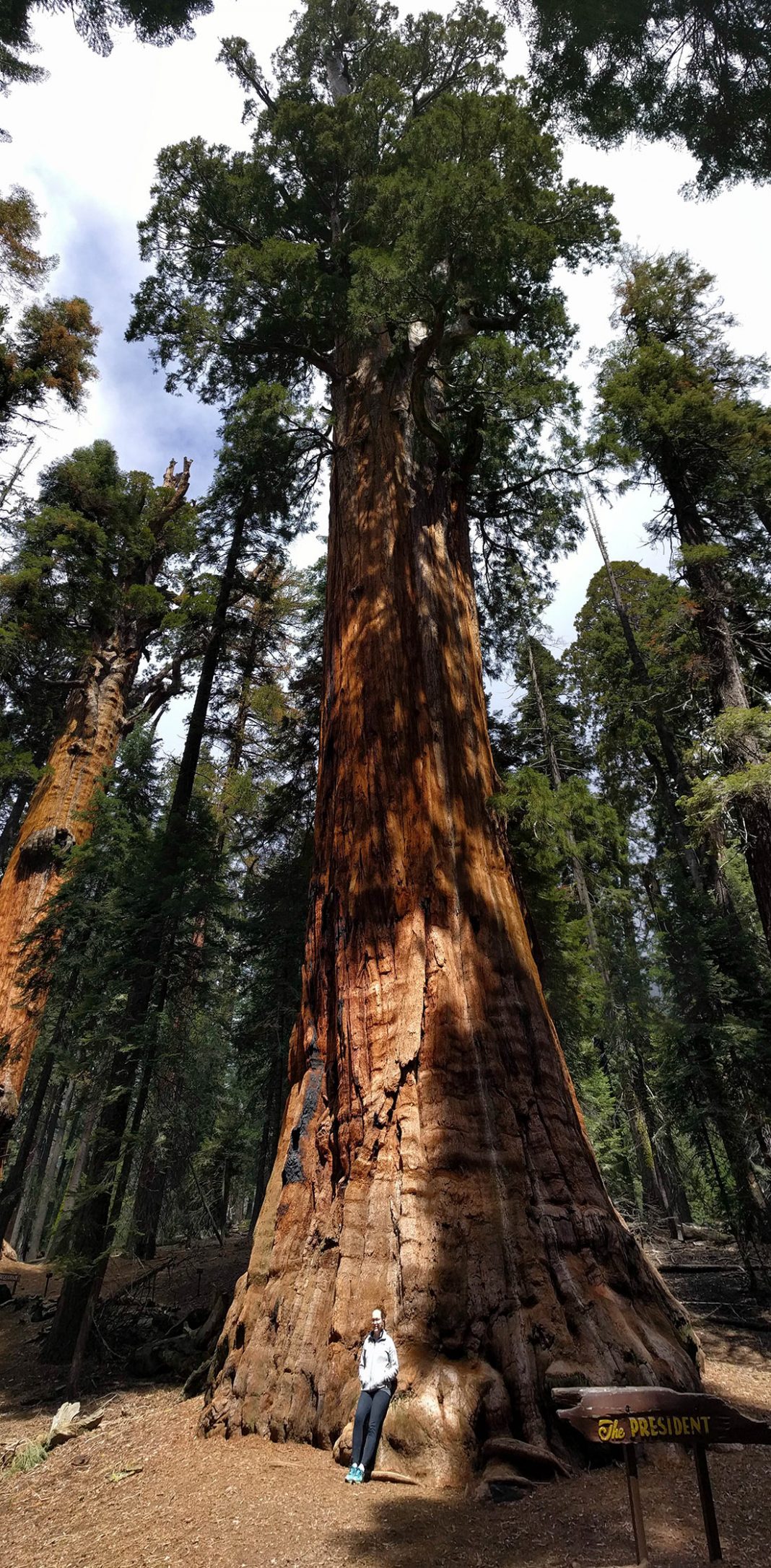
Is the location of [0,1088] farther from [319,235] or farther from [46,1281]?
[319,235]

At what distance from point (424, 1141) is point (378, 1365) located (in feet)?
4.45

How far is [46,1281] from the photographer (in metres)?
13.5

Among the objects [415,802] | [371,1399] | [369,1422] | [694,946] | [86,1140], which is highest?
[694,946]

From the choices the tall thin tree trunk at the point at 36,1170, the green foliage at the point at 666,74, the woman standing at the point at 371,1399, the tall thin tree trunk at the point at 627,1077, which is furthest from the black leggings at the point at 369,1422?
the tall thin tree trunk at the point at 36,1170

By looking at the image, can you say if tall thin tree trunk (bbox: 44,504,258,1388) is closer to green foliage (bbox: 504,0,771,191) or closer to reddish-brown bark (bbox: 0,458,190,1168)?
reddish-brown bark (bbox: 0,458,190,1168)

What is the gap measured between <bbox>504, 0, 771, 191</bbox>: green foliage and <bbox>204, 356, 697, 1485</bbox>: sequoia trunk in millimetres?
5353

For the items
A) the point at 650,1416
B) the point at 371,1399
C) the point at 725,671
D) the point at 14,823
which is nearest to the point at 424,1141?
the point at 371,1399

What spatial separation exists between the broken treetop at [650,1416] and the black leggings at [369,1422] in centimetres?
168

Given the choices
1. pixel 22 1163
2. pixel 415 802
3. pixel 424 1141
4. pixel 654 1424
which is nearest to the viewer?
pixel 654 1424

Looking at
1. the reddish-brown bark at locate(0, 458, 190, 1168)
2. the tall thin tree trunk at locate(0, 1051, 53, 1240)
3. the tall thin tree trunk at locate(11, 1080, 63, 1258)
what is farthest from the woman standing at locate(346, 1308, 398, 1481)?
the tall thin tree trunk at locate(11, 1080, 63, 1258)

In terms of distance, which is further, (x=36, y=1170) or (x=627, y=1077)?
(x=36, y=1170)

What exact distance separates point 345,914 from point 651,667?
10.2 meters

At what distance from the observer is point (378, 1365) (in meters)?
4.50

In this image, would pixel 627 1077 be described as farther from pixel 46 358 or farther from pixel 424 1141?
pixel 46 358
